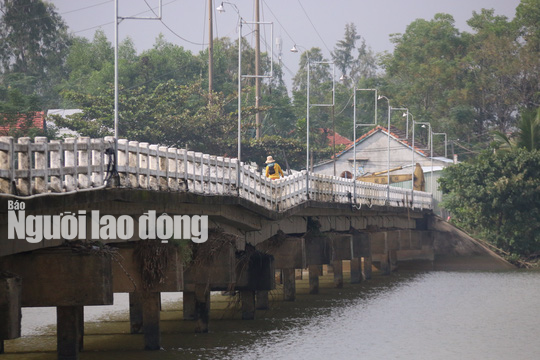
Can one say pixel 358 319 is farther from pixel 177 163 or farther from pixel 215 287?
pixel 177 163

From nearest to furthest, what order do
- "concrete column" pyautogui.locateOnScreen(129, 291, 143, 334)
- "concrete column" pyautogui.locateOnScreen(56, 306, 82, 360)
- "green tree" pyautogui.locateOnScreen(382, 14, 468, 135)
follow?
"concrete column" pyautogui.locateOnScreen(56, 306, 82, 360), "concrete column" pyautogui.locateOnScreen(129, 291, 143, 334), "green tree" pyautogui.locateOnScreen(382, 14, 468, 135)

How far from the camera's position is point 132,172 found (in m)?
23.8

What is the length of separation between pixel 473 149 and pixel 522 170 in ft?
163

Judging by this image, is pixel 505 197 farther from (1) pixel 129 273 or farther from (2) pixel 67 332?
(2) pixel 67 332

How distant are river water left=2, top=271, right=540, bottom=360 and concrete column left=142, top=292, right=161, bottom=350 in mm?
371

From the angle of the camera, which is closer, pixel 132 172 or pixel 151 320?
pixel 132 172

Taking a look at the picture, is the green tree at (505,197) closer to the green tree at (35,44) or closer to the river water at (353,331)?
the river water at (353,331)

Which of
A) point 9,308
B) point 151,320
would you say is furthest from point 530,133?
point 9,308

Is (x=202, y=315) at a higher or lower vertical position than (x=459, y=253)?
lower

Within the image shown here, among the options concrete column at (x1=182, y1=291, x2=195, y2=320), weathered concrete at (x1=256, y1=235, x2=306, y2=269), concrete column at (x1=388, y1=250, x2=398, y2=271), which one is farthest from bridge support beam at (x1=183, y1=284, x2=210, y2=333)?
concrete column at (x1=388, y1=250, x2=398, y2=271)

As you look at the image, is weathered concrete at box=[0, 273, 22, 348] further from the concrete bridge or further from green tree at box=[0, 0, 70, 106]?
green tree at box=[0, 0, 70, 106]

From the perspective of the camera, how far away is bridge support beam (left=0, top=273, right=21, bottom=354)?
62.7ft

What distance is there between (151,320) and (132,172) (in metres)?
5.46

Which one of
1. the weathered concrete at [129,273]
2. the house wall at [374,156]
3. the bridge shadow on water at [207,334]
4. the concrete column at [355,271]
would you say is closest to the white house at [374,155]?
the house wall at [374,156]
